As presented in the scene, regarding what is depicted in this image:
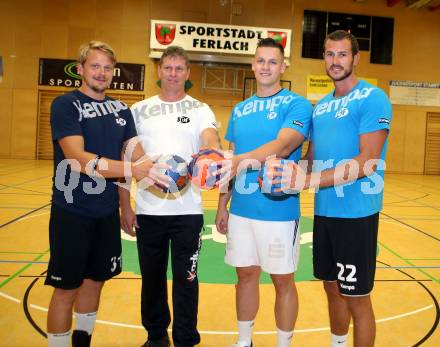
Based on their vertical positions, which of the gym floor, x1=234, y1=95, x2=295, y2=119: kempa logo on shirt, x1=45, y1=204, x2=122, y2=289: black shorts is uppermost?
x1=234, y1=95, x2=295, y2=119: kempa logo on shirt

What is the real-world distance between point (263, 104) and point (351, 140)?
2.38 feet

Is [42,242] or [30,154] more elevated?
[30,154]

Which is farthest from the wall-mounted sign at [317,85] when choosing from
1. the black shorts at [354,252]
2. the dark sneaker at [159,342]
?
the dark sneaker at [159,342]

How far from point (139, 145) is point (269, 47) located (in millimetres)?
1223

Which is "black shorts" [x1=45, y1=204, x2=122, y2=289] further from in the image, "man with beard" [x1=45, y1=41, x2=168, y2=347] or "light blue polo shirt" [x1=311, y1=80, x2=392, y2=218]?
"light blue polo shirt" [x1=311, y1=80, x2=392, y2=218]

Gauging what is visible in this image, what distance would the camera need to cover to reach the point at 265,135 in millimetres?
2918

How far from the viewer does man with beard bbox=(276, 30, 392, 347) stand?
8.21ft

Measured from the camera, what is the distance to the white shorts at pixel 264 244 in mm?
2861

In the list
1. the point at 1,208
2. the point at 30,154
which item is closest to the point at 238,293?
the point at 1,208

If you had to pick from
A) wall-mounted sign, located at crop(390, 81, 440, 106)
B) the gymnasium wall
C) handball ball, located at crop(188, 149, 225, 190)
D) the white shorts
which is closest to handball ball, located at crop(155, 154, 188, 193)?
handball ball, located at crop(188, 149, 225, 190)

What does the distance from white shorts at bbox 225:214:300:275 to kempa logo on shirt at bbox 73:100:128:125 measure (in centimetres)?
120

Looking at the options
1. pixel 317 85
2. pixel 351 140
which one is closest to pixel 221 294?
pixel 351 140

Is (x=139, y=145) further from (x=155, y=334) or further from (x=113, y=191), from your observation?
(x=155, y=334)

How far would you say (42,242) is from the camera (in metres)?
5.57
